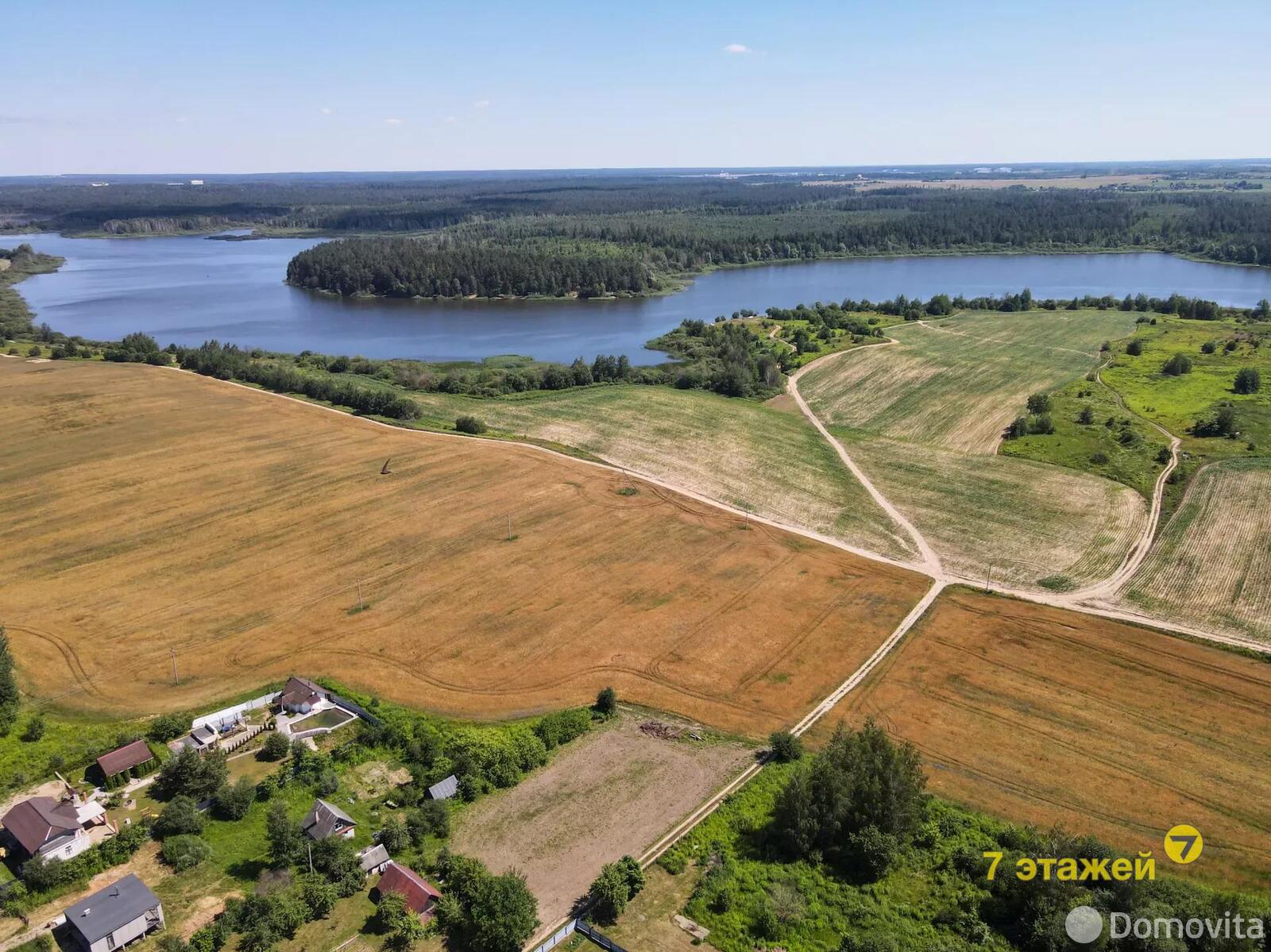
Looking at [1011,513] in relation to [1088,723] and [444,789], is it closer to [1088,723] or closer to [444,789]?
[1088,723]

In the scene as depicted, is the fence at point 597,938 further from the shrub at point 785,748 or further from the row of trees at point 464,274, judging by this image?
the row of trees at point 464,274

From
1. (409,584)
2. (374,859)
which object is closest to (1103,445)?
(409,584)

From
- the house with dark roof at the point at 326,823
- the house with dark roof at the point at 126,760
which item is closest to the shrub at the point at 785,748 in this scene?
→ the house with dark roof at the point at 326,823

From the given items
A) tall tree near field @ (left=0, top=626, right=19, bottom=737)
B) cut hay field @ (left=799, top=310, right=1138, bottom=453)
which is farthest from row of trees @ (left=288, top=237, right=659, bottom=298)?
tall tree near field @ (left=0, top=626, right=19, bottom=737)

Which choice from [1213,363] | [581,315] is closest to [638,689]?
[1213,363]

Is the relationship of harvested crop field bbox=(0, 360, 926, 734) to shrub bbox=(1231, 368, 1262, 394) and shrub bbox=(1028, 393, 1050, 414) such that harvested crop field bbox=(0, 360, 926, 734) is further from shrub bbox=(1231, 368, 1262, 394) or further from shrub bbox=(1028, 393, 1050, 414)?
shrub bbox=(1231, 368, 1262, 394)
